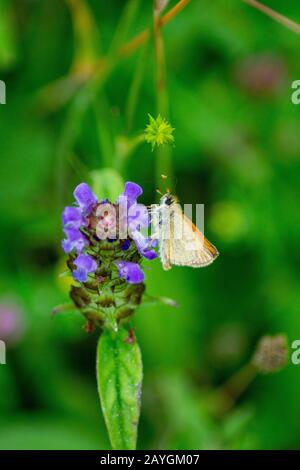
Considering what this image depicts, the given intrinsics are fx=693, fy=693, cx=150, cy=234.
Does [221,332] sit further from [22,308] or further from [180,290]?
[22,308]

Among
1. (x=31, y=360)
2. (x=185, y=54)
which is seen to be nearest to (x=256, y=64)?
(x=185, y=54)

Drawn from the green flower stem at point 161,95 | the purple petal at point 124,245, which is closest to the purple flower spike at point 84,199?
the purple petal at point 124,245

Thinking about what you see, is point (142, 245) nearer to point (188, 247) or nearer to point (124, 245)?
point (124, 245)

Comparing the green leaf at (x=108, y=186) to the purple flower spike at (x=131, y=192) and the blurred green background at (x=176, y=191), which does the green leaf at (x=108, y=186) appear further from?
→ the blurred green background at (x=176, y=191)

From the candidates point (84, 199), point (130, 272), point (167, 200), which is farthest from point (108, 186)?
point (130, 272)
